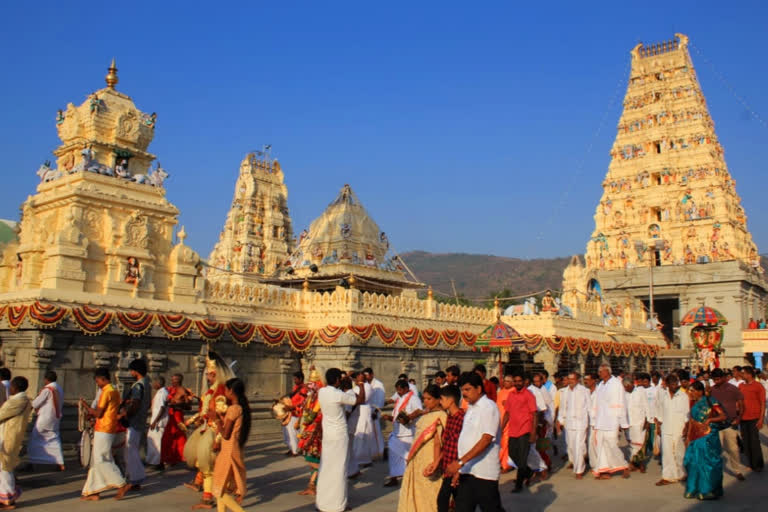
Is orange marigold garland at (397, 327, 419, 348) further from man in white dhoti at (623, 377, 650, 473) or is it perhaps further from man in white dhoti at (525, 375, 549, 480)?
man in white dhoti at (525, 375, 549, 480)

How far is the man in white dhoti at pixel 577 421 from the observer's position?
10.6m

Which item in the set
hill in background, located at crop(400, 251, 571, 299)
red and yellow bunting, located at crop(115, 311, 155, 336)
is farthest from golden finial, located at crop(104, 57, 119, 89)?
hill in background, located at crop(400, 251, 571, 299)

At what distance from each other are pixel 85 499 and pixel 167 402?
8.11ft

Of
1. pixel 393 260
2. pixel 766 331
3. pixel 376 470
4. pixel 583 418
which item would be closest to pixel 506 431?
pixel 583 418

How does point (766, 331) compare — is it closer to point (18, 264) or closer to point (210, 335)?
point (210, 335)

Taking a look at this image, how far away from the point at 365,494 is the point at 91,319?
6054mm

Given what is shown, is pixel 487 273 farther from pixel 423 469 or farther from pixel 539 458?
pixel 423 469

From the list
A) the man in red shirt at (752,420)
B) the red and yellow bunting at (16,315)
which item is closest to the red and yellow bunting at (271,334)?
the red and yellow bunting at (16,315)

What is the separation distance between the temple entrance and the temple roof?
94.1ft

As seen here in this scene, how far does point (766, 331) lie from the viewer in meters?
38.5

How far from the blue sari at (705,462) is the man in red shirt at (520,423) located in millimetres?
2079

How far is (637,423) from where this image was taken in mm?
11562

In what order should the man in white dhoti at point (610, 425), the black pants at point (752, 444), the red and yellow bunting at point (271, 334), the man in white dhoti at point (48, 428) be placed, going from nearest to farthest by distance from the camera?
the man in white dhoti at point (48, 428) < the man in white dhoti at point (610, 425) < the black pants at point (752, 444) < the red and yellow bunting at point (271, 334)

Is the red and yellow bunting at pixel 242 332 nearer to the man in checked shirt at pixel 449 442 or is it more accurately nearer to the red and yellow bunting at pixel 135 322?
the red and yellow bunting at pixel 135 322
